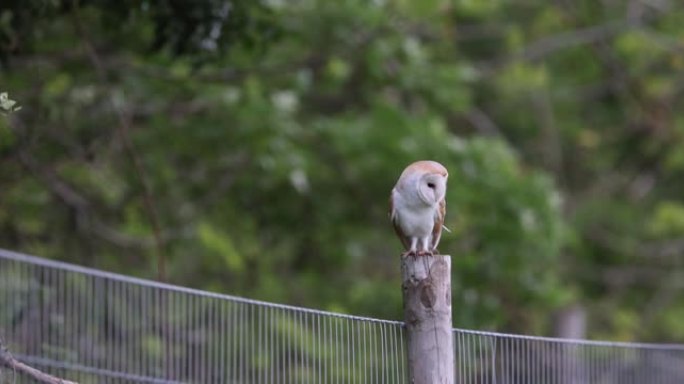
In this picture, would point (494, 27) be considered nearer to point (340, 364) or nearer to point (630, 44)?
point (630, 44)

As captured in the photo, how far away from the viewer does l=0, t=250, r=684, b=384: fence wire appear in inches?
227

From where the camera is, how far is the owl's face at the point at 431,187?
585 centimetres

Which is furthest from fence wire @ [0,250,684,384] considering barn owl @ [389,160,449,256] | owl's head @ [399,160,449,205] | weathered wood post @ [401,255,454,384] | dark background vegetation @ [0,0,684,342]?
dark background vegetation @ [0,0,684,342]

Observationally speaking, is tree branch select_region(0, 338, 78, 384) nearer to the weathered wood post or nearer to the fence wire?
the fence wire

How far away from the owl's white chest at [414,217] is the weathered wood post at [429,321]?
985 mm

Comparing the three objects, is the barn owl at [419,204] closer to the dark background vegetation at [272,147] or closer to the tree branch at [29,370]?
the tree branch at [29,370]

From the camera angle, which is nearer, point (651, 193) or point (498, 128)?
point (498, 128)

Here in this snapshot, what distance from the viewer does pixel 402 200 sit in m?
6.17

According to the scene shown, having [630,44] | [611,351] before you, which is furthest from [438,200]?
[630,44]

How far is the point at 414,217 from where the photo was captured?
20.4 ft

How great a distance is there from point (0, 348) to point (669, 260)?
14.2m

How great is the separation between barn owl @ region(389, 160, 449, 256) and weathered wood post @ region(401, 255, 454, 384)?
61 centimetres

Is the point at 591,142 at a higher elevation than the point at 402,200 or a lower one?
higher

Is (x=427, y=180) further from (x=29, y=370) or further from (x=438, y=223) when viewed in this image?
(x=29, y=370)
